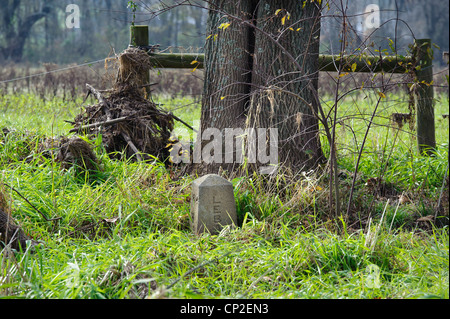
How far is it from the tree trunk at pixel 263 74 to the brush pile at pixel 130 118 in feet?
2.64

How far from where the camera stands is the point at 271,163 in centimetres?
476

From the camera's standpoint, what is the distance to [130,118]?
573 centimetres

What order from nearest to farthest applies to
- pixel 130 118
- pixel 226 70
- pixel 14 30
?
pixel 226 70, pixel 130 118, pixel 14 30

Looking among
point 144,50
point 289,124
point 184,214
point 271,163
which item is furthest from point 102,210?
point 144,50

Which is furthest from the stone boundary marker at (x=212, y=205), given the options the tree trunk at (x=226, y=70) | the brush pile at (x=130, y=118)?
the brush pile at (x=130, y=118)

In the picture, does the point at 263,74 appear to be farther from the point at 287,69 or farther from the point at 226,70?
the point at 226,70

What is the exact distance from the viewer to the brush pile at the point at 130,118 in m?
5.70

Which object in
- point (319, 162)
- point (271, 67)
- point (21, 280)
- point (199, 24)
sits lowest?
point (21, 280)

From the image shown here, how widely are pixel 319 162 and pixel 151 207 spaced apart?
172 cm

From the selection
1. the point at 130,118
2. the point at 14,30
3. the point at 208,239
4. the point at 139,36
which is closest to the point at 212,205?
the point at 208,239

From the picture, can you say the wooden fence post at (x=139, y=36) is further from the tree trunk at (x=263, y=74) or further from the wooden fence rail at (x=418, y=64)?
the tree trunk at (x=263, y=74)

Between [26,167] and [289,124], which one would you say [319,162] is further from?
[26,167]

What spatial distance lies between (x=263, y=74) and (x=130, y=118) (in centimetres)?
169

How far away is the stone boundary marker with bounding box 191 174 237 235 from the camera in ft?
13.3
